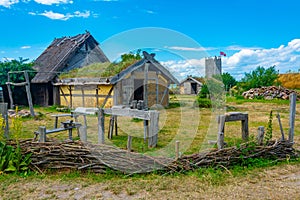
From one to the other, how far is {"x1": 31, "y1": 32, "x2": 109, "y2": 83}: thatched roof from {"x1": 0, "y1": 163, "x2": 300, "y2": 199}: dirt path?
13.5 meters

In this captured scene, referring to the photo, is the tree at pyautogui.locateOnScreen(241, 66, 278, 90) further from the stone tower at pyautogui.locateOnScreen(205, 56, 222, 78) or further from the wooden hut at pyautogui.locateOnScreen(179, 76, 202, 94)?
the stone tower at pyautogui.locateOnScreen(205, 56, 222, 78)

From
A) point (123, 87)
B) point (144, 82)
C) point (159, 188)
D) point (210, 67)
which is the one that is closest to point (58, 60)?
point (123, 87)

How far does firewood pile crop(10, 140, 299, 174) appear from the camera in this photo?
4.36m

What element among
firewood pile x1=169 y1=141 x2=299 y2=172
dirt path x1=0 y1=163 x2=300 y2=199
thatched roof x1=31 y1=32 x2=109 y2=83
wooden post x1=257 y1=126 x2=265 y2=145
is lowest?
dirt path x1=0 y1=163 x2=300 y2=199

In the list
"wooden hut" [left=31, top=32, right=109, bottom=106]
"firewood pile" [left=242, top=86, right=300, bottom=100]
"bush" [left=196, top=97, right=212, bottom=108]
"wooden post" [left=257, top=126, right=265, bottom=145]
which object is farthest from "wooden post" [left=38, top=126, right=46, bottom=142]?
"firewood pile" [left=242, top=86, right=300, bottom=100]

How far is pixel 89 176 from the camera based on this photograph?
4320 mm

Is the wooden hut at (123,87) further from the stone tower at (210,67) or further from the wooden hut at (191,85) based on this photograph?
the wooden hut at (191,85)

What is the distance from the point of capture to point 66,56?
18.0 meters

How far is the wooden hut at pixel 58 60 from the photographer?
17.1m

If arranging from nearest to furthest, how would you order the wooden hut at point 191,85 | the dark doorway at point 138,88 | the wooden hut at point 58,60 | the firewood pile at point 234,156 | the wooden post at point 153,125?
1. the firewood pile at point 234,156
2. the wooden post at point 153,125
3. the dark doorway at point 138,88
4. the wooden hut at point 58,60
5. the wooden hut at point 191,85

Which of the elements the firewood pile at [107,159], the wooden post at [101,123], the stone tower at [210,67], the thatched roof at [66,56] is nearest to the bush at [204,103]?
the stone tower at [210,67]

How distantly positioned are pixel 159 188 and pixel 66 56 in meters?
16.0

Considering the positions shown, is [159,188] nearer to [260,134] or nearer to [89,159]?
[89,159]

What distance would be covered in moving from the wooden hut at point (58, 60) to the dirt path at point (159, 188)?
44.1 feet
